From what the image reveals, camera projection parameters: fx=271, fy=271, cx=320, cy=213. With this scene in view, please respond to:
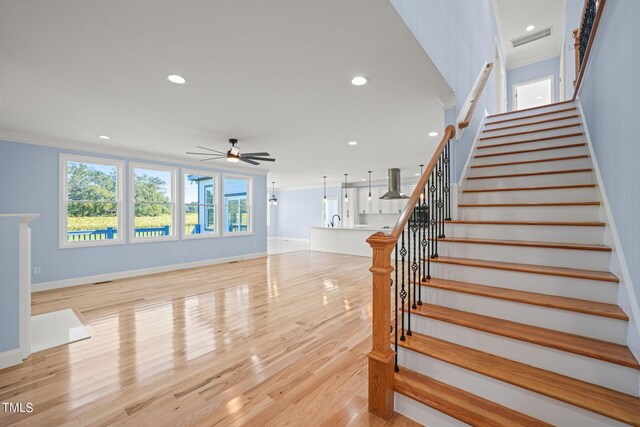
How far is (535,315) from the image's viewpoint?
1.83m

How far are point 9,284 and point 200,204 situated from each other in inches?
187

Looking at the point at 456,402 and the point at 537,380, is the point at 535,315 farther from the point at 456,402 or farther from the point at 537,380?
the point at 456,402

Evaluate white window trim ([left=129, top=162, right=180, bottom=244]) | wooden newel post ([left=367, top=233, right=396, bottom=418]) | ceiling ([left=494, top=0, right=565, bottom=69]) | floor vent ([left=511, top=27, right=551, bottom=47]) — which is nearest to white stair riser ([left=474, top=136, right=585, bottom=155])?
wooden newel post ([left=367, top=233, right=396, bottom=418])

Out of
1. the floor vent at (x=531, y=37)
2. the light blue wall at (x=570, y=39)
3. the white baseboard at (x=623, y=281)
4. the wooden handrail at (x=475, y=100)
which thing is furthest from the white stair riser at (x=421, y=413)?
the floor vent at (x=531, y=37)

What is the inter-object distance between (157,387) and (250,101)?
10.1 feet

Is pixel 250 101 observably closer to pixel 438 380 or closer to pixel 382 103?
pixel 382 103

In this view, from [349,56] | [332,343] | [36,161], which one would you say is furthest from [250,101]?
[36,161]

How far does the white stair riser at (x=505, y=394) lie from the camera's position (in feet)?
4.46

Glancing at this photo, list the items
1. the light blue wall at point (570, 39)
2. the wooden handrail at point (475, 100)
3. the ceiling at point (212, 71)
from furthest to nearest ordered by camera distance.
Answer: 1. the light blue wall at point (570, 39)
2. the wooden handrail at point (475, 100)
3. the ceiling at point (212, 71)

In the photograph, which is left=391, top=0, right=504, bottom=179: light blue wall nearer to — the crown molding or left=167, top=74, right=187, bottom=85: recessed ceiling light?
left=167, top=74, right=187, bottom=85: recessed ceiling light

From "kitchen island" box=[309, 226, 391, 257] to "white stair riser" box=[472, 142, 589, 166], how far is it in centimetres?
447

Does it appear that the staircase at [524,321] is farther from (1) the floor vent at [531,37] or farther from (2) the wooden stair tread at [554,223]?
(1) the floor vent at [531,37]

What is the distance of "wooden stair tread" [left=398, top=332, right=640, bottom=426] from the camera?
131 centimetres

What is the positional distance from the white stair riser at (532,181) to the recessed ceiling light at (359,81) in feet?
6.09
